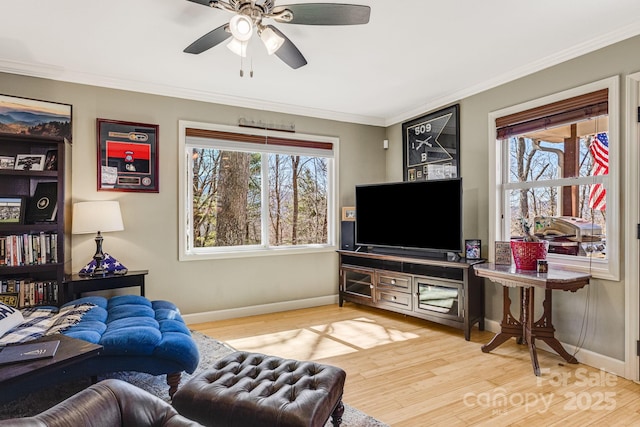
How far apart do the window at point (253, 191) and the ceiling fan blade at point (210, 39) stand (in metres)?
1.62

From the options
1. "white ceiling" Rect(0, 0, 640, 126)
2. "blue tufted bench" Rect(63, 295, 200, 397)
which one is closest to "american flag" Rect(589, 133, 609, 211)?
"white ceiling" Rect(0, 0, 640, 126)

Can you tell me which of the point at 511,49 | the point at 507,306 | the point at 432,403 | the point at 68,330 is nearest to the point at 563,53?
the point at 511,49

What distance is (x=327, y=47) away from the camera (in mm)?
2945

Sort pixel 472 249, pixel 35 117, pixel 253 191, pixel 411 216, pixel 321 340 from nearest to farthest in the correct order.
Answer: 1. pixel 35 117
2. pixel 321 340
3. pixel 472 249
4. pixel 411 216
5. pixel 253 191

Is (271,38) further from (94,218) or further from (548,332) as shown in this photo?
(548,332)

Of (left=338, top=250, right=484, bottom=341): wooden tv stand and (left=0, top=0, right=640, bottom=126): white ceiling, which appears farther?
(left=338, top=250, right=484, bottom=341): wooden tv stand

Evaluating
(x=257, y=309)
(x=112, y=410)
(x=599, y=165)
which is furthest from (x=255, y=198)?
(x=112, y=410)

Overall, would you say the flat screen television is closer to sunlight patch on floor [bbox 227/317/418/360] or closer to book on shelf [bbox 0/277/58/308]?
sunlight patch on floor [bbox 227/317/418/360]

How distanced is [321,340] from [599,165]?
2.67 m

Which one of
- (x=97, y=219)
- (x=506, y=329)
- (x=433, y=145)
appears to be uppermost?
(x=433, y=145)

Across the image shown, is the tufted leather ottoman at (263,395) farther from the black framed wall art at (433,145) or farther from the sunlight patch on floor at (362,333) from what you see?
the black framed wall art at (433,145)

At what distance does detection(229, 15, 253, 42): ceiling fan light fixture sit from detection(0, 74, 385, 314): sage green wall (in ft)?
7.06

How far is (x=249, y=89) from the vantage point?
3.91 meters

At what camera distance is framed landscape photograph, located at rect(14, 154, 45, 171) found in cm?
317
